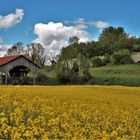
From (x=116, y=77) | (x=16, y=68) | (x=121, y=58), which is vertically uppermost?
(x=121, y=58)

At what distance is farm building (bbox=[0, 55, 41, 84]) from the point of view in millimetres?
65000

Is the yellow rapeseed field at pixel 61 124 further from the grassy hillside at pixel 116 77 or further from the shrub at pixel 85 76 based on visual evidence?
the shrub at pixel 85 76

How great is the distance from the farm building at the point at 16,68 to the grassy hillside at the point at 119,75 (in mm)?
12118

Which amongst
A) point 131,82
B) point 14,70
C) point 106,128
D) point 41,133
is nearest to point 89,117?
point 106,128

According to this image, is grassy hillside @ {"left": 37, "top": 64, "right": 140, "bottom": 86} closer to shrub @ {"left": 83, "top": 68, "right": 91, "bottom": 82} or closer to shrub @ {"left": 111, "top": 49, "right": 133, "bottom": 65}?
shrub @ {"left": 83, "top": 68, "right": 91, "bottom": 82}

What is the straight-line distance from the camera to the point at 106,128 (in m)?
12.6

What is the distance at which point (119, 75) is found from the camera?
84375 mm

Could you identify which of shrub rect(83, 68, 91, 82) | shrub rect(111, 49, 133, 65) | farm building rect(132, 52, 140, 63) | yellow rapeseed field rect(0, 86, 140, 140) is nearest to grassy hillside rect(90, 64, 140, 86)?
shrub rect(83, 68, 91, 82)

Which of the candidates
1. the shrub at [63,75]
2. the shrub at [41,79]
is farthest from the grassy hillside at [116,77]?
the shrub at [63,75]

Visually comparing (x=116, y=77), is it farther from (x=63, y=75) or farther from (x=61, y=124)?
(x=61, y=124)

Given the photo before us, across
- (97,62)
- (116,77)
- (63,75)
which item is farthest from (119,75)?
(97,62)

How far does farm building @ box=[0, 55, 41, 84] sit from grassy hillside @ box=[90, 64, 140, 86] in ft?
39.8

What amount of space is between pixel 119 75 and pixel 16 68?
22226 millimetres

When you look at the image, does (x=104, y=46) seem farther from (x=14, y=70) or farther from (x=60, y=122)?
(x=60, y=122)
